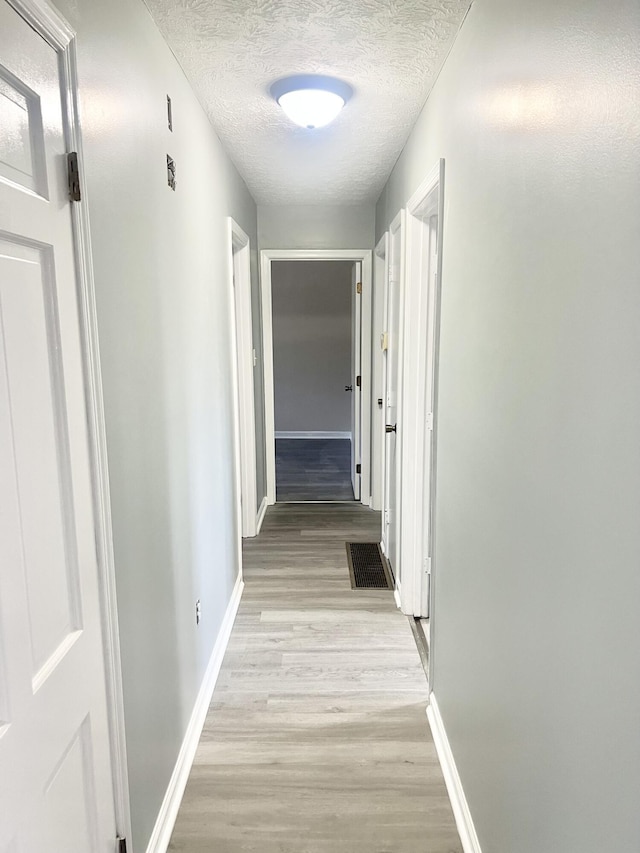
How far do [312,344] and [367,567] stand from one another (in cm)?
435

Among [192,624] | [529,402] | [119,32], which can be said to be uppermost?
[119,32]

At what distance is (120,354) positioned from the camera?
4.57 ft

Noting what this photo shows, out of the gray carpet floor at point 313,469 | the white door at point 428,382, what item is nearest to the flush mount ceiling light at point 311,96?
the white door at point 428,382

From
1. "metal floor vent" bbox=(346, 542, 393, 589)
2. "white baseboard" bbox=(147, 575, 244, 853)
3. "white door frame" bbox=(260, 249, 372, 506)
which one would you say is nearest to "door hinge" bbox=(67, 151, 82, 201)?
"white baseboard" bbox=(147, 575, 244, 853)

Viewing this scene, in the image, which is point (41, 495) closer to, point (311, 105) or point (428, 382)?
point (311, 105)

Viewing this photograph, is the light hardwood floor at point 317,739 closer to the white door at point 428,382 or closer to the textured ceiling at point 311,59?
the white door at point 428,382

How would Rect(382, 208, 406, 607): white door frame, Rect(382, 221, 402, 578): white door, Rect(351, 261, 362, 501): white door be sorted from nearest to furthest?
Rect(382, 208, 406, 607): white door frame, Rect(382, 221, 402, 578): white door, Rect(351, 261, 362, 501): white door

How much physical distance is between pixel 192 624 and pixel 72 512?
1.17 metres

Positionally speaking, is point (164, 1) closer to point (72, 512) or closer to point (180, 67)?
point (180, 67)

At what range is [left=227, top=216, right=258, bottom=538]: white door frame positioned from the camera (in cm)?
375

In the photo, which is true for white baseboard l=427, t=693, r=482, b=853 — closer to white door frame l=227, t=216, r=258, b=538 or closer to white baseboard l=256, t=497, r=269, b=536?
white door frame l=227, t=216, r=258, b=538

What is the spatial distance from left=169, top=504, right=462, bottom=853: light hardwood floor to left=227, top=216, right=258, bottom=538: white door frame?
2.66 feet

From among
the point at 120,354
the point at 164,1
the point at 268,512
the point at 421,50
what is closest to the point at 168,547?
the point at 120,354

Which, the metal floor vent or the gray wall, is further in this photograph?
the gray wall
